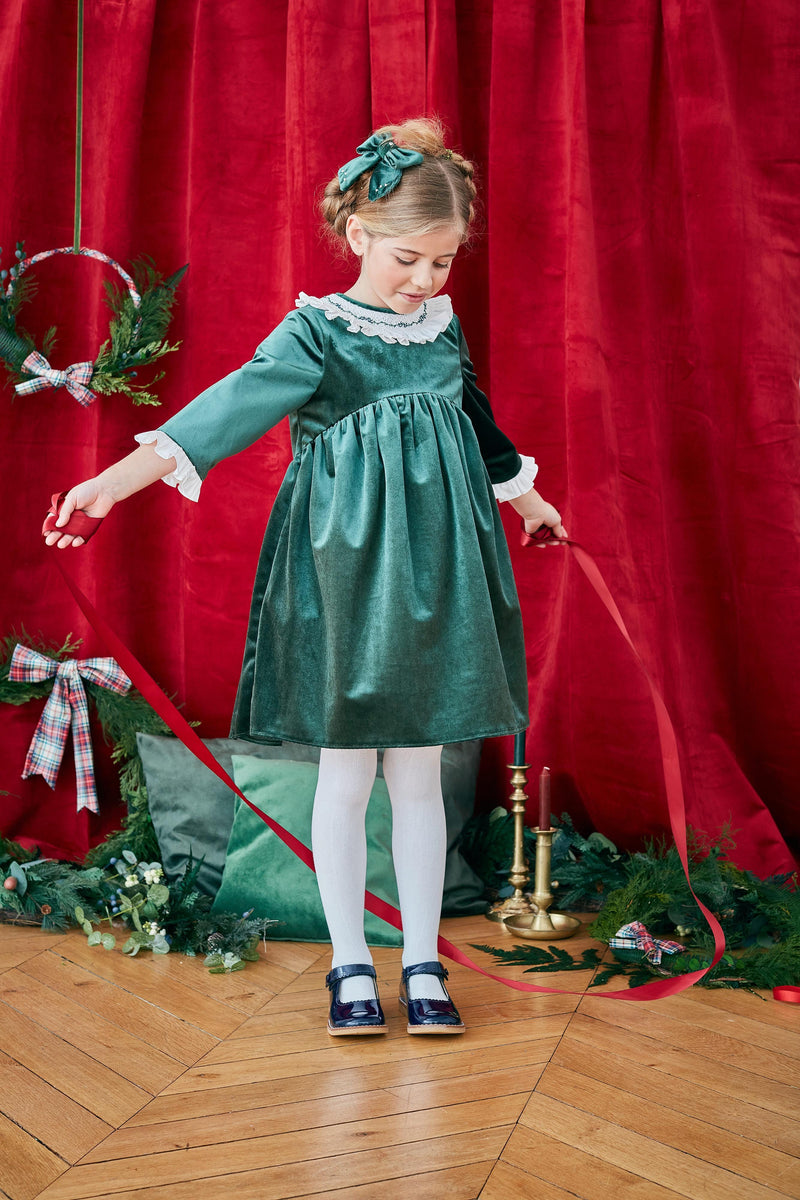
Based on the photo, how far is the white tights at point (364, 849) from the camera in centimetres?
154

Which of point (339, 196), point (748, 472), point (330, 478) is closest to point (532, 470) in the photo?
point (330, 478)

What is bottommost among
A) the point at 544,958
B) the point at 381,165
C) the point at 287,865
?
the point at 544,958

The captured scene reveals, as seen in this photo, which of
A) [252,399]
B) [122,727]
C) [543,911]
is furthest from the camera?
[122,727]

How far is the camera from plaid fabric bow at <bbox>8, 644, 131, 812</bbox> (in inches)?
87.5

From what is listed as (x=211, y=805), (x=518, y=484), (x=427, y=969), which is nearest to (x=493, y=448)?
(x=518, y=484)

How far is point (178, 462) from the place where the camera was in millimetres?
1365

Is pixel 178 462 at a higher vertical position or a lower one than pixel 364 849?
higher

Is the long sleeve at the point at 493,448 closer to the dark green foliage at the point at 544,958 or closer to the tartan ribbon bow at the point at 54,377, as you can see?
the dark green foliage at the point at 544,958

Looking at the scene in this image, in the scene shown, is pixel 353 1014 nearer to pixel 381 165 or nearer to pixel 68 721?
pixel 68 721

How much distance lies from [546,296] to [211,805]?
121cm

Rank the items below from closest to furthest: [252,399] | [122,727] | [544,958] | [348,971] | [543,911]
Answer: [252,399], [348,971], [544,958], [543,911], [122,727]

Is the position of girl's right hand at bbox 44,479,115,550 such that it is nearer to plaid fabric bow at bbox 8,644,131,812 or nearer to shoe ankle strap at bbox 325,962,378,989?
shoe ankle strap at bbox 325,962,378,989

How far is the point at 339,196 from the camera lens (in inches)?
61.7

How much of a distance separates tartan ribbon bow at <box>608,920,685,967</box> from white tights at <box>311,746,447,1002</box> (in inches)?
14.7
